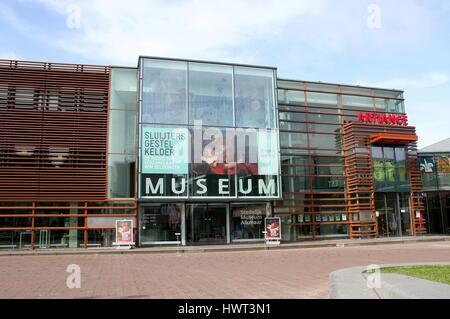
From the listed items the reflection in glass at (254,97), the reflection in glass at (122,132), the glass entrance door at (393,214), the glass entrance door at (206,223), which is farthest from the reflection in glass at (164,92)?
the glass entrance door at (393,214)

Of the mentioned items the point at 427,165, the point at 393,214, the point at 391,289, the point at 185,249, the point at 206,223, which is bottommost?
the point at 185,249

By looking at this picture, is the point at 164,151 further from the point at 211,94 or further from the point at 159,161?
the point at 211,94

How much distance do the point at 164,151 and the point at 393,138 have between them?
55.1 ft

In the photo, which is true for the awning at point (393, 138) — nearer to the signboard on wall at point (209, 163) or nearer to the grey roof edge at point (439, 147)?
the signboard on wall at point (209, 163)

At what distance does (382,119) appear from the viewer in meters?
30.8

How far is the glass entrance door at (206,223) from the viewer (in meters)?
25.8

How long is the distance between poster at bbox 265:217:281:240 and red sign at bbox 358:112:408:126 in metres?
11.2

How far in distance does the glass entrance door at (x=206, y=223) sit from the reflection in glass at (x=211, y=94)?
5.59m

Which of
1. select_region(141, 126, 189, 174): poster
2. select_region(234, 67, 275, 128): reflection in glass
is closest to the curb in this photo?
select_region(141, 126, 189, 174): poster

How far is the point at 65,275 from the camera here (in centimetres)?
1238

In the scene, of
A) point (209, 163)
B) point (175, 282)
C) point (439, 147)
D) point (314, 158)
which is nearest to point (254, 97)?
point (209, 163)

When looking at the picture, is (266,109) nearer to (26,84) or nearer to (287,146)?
(287,146)

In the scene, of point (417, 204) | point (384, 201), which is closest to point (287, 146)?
point (384, 201)

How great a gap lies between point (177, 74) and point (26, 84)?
375 inches
